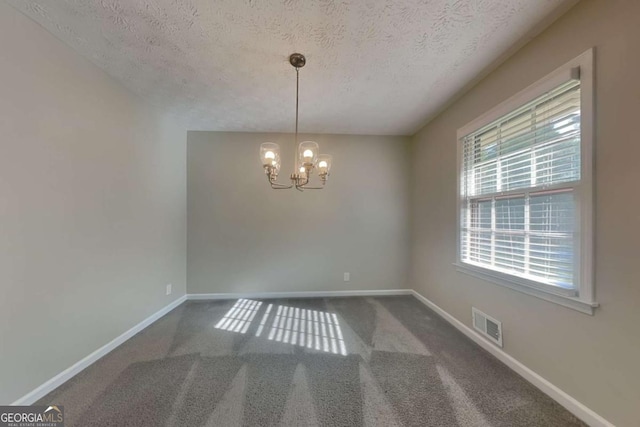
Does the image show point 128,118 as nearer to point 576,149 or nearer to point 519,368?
point 576,149

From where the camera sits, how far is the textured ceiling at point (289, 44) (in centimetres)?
150

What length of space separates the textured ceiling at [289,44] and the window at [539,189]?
513 mm

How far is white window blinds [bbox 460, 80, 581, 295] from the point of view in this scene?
60.4 inches

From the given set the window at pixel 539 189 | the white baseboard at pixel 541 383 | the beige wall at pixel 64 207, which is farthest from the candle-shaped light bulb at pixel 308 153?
the white baseboard at pixel 541 383

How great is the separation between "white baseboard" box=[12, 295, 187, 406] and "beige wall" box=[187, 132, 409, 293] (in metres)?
0.99

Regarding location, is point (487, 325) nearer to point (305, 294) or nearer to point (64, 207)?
point (305, 294)

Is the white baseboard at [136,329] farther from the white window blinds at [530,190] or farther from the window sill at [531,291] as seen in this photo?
the white window blinds at [530,190]

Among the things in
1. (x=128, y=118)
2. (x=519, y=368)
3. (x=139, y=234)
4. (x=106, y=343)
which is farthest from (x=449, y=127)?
(x=106, y=343)

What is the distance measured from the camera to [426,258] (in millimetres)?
3385

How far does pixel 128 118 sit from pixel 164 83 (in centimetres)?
55

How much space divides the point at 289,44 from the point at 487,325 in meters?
2.96

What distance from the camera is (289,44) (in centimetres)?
179

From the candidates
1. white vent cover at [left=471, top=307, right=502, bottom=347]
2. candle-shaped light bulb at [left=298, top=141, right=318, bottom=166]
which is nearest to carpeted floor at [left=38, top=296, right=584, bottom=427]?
white vent cover at [left=471, top=307, right=502, bottom=347]

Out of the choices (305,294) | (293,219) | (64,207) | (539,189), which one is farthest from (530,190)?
(64,207)
